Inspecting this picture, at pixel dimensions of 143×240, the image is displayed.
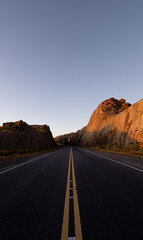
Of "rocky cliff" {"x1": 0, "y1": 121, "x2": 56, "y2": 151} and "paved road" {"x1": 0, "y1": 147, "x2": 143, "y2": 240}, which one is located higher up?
"rocky cliff" {"x1": 0, "y1": 121, "x2": 56, "y2": 151}

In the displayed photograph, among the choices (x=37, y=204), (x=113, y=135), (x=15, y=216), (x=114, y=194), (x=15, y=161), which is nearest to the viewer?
(x=15, y=216)

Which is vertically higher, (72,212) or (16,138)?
(16,138)

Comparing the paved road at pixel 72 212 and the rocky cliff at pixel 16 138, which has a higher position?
the rocky cliff at pixel 16 138

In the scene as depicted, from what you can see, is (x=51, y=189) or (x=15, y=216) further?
(x=51, y=189)

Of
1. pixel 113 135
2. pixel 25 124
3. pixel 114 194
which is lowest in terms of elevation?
pixel 114 194

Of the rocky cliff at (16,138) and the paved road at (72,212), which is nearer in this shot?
the paved road at (72,212)

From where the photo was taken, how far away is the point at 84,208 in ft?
13.3

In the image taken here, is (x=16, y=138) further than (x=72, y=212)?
Yes

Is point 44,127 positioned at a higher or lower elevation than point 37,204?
higher

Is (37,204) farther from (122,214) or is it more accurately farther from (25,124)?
(25,124)

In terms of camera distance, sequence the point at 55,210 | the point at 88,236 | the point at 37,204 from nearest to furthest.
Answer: the point at 88,236 < the point at 55,210 < the point at 37,204

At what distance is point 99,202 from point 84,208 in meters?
0.60

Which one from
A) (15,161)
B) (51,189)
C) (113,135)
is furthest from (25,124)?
(51,189)

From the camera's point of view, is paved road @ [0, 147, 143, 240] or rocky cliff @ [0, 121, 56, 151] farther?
rocky cliff @ [0, 121, 56, 151]
